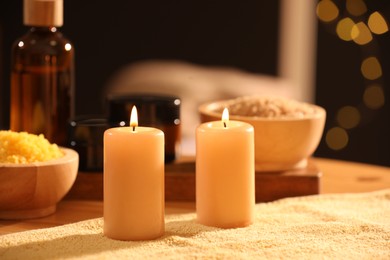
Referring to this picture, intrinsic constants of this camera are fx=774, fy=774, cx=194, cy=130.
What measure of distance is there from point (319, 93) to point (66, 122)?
2021mm

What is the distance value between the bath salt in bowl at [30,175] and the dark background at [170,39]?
6.10ft

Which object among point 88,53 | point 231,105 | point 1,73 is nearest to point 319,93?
point 88,53

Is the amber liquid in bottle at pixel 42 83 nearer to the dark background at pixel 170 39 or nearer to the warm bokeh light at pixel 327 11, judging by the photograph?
the dark background at pixel 170 39

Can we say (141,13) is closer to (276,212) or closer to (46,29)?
(46,29)

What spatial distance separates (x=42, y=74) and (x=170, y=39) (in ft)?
5.53

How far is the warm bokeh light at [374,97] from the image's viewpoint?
3.20 metres

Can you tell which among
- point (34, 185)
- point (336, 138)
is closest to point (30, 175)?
point (34, 185)

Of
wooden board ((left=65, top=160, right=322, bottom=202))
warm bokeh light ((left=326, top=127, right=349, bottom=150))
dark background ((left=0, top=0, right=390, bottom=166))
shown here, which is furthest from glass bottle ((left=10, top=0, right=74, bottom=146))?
warm bokeh light ((left=326, top=127, right=349, bottom=150))

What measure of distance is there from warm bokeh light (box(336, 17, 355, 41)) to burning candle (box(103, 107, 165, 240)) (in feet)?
7.51

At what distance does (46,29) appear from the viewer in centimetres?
142

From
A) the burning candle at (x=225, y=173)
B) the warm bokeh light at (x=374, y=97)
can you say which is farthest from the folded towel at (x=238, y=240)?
the warm bokeh light at (x=374, y=97)

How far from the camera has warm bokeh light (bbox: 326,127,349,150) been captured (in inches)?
128

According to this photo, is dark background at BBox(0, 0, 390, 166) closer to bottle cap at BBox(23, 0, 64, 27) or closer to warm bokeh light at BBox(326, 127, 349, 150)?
warm bokeh light at BBox(326, 127, 349, 150)

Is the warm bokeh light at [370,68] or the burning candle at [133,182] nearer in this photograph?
the burning candle at [133,182]
